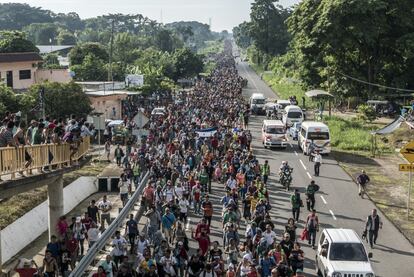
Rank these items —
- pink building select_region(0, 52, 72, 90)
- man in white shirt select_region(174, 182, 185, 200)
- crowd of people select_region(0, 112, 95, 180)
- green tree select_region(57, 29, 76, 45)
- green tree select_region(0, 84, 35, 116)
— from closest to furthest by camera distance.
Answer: crowd of people select_region(0, 112, 95, 180), man in white shirt select_region(174, 182, 185, 200), green tree select_region(0, 84, 35, 116), pink building select_region(0, 52, 72, 90), green tree select_region(57, 29, 76, 45)

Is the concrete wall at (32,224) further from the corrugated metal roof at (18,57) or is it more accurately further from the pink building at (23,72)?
the corrugated metal roof at (18,57)

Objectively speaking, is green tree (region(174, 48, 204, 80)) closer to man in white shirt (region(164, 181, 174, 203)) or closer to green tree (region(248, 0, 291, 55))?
green tree (region(248, 0, 291, 55))

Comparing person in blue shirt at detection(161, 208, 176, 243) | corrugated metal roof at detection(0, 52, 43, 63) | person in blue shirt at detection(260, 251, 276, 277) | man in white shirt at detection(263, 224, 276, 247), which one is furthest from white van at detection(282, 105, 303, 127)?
person in blue shirt at detection(260, 251, 276, 277)

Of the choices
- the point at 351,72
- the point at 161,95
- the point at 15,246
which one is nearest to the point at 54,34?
the point at 161,95

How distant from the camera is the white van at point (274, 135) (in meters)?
37.8

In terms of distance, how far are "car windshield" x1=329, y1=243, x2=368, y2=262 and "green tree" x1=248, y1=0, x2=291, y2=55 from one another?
11629cm

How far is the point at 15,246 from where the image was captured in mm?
20031

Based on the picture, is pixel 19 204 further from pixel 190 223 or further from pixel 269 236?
pixel 269 236

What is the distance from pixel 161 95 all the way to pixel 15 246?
1761 inches

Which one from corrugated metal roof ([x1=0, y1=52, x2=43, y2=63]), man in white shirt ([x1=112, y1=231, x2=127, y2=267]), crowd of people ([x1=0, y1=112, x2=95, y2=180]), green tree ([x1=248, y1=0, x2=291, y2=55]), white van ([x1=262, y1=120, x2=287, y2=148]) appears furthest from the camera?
green tree ([x1=248, y1=0, x2=291, y2=55])

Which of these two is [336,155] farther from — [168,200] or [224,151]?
[168,200]

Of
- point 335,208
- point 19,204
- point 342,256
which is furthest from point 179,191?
point 342,256

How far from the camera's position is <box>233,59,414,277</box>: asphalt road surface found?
18328mm

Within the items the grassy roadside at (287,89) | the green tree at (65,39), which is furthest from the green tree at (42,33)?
the grassy roadside at (287,89)
